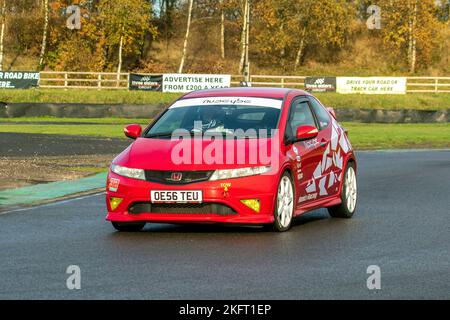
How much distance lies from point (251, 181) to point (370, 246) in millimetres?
1438

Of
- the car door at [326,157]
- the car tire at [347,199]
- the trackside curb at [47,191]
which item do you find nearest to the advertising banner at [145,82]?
the trackside curb at [47,191]

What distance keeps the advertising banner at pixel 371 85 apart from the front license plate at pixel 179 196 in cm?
4909

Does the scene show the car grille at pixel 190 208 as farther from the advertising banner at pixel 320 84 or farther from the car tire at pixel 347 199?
the advertising banner at pixel 320 84

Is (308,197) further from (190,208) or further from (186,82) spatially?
(186,82)

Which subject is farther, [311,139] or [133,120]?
[133,120]

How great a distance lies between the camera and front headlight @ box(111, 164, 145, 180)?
39.7 feet

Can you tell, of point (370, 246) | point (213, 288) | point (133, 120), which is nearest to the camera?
point (213, 288)

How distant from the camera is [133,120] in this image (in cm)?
4888

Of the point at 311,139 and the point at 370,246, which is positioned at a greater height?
the point at 311,139

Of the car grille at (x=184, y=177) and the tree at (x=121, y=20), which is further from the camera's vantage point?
the tree at (x=121, y=20)

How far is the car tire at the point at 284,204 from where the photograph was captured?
1221cm
